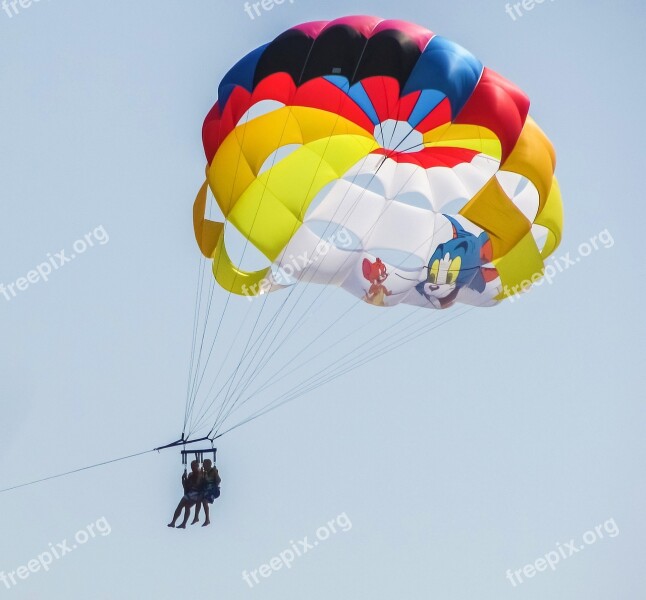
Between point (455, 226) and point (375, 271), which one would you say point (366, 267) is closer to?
point (375, 271)

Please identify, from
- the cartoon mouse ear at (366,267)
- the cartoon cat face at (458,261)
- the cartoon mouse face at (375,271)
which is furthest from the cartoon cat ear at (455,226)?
the cartoon mouse ear at (366,267)

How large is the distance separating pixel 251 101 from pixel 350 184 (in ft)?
6.60

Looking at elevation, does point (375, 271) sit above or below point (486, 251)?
above

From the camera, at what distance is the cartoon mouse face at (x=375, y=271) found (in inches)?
898

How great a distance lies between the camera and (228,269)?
22297 millimetres

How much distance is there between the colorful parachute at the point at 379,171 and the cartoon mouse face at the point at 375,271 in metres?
0.02

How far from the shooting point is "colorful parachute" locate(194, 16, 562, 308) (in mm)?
20859

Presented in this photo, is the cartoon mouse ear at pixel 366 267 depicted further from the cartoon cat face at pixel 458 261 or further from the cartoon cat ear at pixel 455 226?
the cartoon cat ear at pixel 455 226

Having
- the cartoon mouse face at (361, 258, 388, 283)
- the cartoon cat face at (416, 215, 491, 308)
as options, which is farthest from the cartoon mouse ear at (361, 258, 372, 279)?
the cartoon cat face at (416, 215, 491, 308)

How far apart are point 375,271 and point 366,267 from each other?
15cm

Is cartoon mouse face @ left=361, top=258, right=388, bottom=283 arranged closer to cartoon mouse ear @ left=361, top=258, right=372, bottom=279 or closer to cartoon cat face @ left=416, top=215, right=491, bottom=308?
cartoon mouse ear @ left=361, top=258, right=372, bottom=279

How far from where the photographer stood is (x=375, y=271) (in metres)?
22.8

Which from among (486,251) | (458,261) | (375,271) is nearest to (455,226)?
(458,261)

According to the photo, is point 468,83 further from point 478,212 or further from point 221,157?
point 221,157
